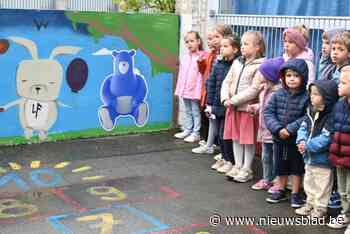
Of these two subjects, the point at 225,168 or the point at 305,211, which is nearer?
the point at 305,211

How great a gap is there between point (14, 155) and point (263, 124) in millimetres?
3106

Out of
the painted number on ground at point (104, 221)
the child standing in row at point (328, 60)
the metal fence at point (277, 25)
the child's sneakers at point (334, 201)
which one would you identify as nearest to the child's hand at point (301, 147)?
the child's sneakers at point (334, 201)

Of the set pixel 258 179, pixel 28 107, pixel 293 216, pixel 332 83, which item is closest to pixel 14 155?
pixel 28 107

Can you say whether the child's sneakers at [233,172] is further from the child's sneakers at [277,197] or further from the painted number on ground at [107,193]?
the painted number on ground at [107,193]

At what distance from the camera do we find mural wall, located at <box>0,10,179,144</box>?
6789 mm

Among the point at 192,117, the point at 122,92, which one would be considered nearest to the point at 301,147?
the point at 192,117

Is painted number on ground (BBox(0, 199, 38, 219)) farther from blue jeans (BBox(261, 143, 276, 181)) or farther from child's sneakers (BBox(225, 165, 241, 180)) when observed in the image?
blue jeans (BBox(261, 143, 276, 181))

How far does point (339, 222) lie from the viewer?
14.5ft

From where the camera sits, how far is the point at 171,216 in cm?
460

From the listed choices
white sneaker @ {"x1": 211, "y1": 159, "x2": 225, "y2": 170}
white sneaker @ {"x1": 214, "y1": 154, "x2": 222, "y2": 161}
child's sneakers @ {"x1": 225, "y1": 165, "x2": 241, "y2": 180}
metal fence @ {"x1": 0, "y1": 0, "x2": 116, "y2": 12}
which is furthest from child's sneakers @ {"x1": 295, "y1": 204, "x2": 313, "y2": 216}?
metal fence @ {"x1": 0, "y1": 0, "x2": 116, "y2": 12}

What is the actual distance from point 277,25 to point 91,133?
2.92 metres

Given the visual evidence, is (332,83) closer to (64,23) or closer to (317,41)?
(317,41)

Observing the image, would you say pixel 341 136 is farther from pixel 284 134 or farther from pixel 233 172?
pixel 233 172

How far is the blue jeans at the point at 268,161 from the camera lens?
5.24 metres
